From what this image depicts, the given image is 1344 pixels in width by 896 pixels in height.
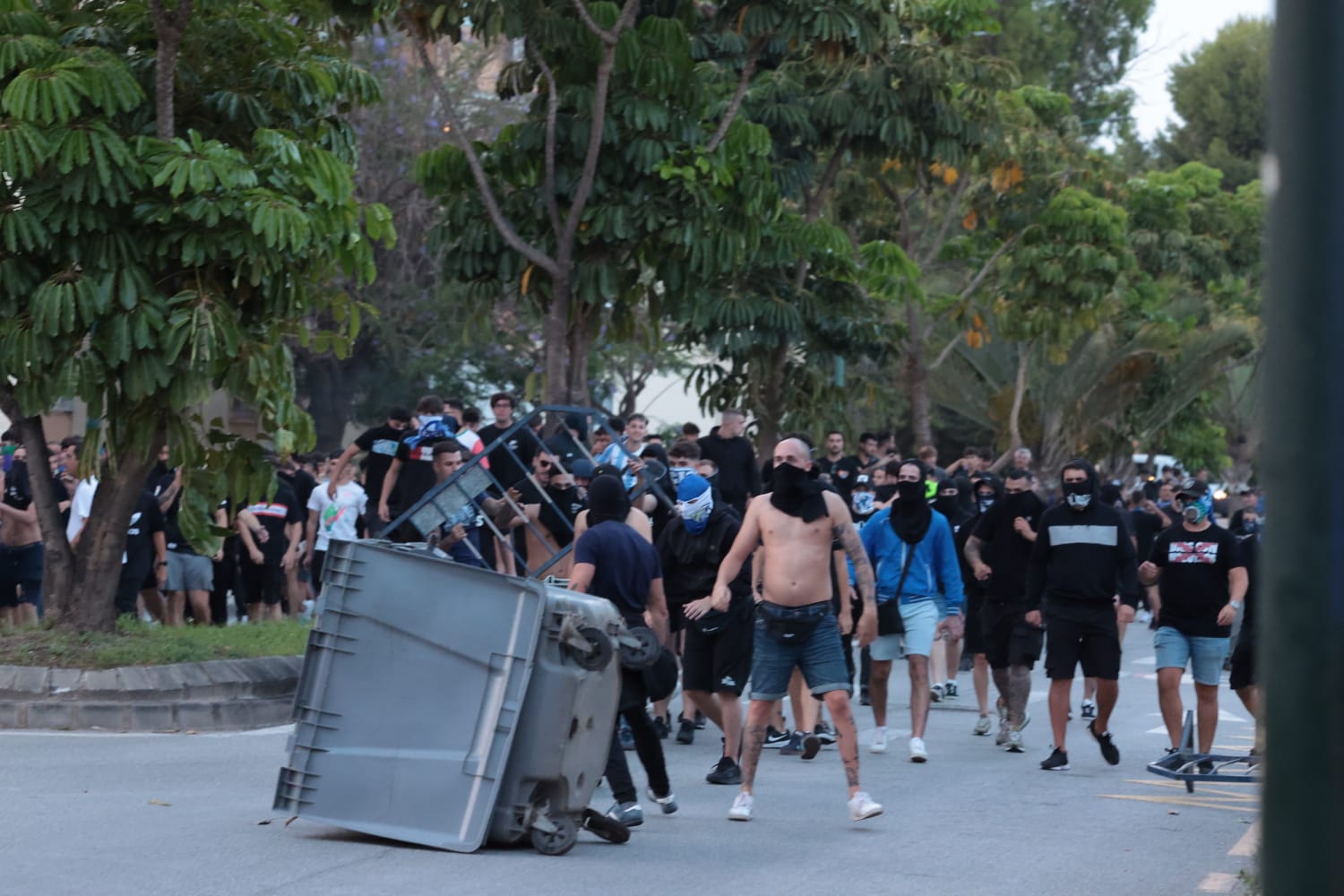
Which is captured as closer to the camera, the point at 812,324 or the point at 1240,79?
the point at 812,324

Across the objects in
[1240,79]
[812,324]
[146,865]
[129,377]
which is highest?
[1240,79]

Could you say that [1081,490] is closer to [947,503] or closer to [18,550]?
[947,503]

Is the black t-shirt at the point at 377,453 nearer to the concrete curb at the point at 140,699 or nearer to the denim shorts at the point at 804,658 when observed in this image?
the concrete curb at the point at 140,699

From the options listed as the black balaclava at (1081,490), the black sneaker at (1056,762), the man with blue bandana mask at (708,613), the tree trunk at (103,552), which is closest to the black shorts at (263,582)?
the tree trunk at (103,552)

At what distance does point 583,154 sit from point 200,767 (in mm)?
8265

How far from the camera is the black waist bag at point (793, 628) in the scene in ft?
30.1

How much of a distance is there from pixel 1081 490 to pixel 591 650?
4.46 m

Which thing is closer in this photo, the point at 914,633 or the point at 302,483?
the point at 914,633

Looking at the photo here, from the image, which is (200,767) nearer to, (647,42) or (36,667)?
(36,667)

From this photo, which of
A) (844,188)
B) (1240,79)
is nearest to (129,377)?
(844,188)

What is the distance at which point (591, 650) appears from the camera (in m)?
7.83

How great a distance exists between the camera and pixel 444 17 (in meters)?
16.3

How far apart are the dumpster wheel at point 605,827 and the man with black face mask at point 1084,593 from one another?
394cm

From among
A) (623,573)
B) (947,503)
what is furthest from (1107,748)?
(623,573)
